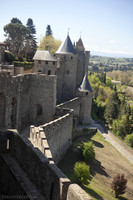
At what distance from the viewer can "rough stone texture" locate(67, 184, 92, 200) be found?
6.89 metres

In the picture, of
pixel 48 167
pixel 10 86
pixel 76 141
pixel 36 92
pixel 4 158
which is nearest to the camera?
pixel 48 167

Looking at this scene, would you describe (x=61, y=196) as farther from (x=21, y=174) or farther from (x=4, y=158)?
(x=4, y=158)

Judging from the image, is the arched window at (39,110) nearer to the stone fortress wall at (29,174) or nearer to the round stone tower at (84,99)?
the round stone tower at (84,99)

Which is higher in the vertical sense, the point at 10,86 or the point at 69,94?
the point at 10,86

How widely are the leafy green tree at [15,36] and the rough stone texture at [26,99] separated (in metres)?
28.6

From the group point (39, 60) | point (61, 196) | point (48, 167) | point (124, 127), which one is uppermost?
point (39, 60)

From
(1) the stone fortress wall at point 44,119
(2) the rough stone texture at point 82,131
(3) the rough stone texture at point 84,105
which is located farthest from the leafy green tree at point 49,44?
(2) the rough stone texture at point 82,131

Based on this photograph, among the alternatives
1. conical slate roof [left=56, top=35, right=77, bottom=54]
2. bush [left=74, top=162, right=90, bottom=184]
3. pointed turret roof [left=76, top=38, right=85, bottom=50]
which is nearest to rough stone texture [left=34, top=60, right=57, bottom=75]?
conical slate roof [left=56, top=35, right=77, bottom=54]

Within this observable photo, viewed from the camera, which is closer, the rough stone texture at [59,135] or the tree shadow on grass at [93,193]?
the tree shadow on grass at [93,193]

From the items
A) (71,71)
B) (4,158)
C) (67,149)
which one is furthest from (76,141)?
(4,158)

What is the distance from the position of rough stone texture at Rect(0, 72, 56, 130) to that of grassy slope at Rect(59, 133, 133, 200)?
4.93 metres

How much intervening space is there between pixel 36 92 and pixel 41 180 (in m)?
14.3

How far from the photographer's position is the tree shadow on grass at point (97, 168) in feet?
74.6

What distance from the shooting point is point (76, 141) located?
94.3 ft
